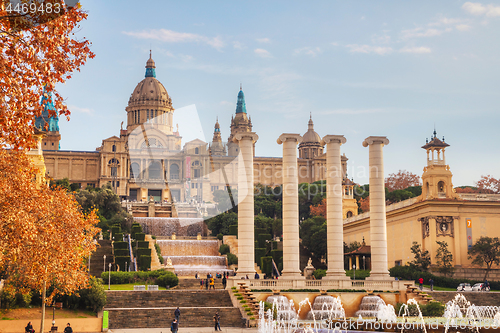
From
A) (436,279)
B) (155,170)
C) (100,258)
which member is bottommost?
(436,279)

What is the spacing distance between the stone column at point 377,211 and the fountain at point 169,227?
52.5 meters

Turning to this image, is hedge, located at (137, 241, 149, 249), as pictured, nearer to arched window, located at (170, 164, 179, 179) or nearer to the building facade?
the building facade

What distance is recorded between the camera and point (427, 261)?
2219 inches

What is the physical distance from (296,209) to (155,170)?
357 feet

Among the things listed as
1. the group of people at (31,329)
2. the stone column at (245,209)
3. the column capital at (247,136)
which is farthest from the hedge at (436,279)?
the group of people at (31,329)

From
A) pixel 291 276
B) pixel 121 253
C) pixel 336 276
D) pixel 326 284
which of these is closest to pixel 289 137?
pixel 291 276

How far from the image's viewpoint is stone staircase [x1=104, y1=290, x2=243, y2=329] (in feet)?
123

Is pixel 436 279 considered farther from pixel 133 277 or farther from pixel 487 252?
pixel 133 277

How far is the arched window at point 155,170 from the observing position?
14912cm

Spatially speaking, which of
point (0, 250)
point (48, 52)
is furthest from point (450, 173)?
point (48, 52)

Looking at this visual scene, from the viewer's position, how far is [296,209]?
44.9 meters

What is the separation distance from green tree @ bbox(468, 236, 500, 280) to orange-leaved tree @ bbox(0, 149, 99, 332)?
37.1 metres

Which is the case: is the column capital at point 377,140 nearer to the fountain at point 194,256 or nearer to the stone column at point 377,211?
the stone column at point 377,211

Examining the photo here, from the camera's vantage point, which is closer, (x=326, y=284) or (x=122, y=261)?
(x=326, y=284)
